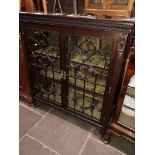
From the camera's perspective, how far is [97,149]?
1.51 metres

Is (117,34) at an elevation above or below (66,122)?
above

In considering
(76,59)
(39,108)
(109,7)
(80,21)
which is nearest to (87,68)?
(76,59)

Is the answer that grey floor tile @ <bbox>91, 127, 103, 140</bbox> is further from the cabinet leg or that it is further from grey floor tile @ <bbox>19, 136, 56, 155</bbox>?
grey floor tile @ <bbox>19, 136, 56, 155</bbox>

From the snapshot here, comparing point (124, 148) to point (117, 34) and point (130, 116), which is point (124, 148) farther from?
point (117, 34)

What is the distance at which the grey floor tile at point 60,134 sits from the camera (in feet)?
4.97

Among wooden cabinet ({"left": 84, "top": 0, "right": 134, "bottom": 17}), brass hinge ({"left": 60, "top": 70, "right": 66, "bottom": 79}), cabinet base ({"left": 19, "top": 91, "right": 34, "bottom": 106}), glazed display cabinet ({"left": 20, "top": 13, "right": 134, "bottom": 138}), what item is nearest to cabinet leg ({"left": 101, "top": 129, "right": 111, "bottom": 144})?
glazed display cabinet ({"left": 20, "top": 13, "right": 134, "bottom": 138})

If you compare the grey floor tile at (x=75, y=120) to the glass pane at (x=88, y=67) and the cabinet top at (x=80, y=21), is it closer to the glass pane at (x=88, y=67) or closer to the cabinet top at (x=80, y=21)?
the glass pane at (x=88, y=67)

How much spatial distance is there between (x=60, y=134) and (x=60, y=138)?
0.05 metres

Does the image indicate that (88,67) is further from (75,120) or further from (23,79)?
(23,79)

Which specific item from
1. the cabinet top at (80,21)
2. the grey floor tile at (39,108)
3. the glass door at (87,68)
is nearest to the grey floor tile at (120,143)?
the glass door at (87,68)
